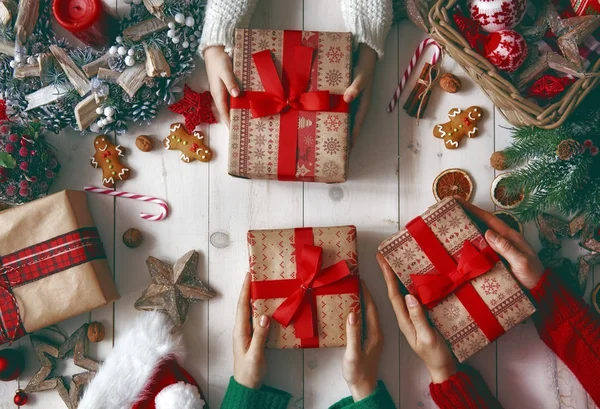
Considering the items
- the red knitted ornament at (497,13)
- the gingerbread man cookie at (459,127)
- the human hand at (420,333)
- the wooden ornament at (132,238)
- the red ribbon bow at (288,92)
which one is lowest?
the human hand at (420,333)

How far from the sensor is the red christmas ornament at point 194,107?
1634 mm

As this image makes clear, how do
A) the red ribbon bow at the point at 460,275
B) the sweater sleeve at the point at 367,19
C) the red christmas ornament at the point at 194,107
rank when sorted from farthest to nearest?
the red christmas ornament at the point at 194,107 < the sweater sleeve at the point at 367,19 < the red ribbon bow at the point at 460,275

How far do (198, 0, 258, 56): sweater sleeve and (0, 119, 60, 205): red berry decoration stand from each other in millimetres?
562

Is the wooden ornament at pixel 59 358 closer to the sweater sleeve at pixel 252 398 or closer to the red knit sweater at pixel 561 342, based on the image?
the sweater sleeve at pixel 252 398

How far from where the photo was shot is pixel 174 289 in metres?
1.62

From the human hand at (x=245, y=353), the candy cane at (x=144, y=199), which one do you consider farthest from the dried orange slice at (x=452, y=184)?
the candy cane at (x=144, y=199)

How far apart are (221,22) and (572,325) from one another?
1339 millimetres

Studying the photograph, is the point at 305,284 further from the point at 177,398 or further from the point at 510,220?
the point at 510,220

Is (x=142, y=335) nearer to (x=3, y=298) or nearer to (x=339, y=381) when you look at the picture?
(x=3, y=298)

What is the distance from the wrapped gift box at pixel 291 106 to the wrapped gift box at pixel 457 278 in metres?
0.28

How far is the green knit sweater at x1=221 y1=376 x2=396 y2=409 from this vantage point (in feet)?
5.03

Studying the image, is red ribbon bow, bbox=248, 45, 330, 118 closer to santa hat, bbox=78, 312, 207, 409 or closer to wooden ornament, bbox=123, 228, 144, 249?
wooden ornament, bbox=123, 228, 144, 249

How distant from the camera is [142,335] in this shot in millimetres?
1558

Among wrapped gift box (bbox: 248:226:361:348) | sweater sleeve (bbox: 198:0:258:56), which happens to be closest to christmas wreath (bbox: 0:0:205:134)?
sweater sleeve (bbox: 198:0:258:56)
